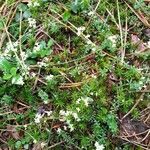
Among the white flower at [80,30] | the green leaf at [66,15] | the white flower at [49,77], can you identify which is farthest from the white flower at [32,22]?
the white flower at [49,77]

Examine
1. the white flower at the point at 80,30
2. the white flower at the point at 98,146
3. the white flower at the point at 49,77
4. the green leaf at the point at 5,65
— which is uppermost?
the white flower at the point at 80,30

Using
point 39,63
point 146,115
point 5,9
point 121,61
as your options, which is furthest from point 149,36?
point 5,9

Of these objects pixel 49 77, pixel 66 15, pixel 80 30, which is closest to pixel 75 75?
pixel 49 77

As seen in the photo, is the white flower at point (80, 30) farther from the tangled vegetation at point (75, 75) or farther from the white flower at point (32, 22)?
the white flower at point (32, 22)

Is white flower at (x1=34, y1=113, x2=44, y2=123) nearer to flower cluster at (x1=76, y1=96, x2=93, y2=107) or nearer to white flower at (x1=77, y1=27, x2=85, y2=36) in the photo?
flower cluster at (x1=76, y1=96, x2=93, y2=107)

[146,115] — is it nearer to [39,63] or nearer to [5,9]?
[39,63]

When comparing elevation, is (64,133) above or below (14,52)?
below

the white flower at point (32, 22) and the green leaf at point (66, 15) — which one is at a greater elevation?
the green leaf at point (66, 15)

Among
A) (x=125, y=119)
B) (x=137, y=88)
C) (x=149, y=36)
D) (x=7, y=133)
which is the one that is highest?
(x=149, y=36)
